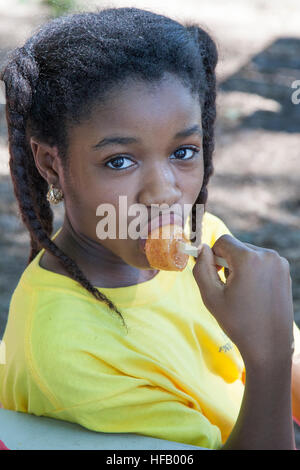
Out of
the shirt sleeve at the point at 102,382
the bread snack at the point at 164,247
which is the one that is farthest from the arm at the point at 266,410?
the bread snack at the point at 164,247

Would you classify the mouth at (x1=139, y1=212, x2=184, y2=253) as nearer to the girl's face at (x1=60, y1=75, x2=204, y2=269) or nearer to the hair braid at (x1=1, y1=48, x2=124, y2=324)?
the girl's face at (x1=60, y1=75, x2=204, y2=269)

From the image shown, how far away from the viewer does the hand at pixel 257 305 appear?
136 centimetres

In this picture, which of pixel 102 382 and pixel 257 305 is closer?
pixel 257 305

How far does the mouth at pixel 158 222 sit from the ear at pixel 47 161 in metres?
0.28

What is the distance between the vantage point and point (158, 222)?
1.51m

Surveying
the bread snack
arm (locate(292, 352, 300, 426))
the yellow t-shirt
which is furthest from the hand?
arm (locate(292, 352, 300, 426))

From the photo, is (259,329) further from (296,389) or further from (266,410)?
(296,389)

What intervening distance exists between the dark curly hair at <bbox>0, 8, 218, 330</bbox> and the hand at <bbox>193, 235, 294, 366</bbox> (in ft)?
1.12

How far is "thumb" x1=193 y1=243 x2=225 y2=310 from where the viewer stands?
142 cm

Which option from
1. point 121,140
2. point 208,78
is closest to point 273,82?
point 208,78

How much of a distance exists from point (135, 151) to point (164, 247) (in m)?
0.23

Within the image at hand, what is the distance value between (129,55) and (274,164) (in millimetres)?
3323

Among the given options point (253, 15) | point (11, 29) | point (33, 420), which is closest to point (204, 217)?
point (33, 420)

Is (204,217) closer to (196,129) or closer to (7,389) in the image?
(196,129)
